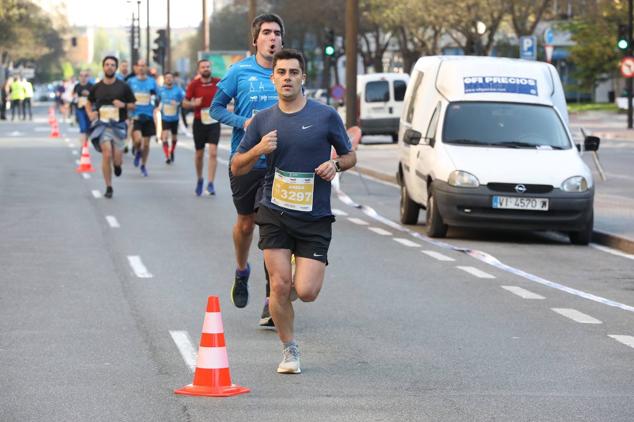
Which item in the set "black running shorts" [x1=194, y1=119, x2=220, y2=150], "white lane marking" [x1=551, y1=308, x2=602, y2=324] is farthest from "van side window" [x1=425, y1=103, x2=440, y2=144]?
"white lane marking" [x1=551, y1=308, x2=602, y2=324]

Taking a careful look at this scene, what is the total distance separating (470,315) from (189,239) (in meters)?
6.03

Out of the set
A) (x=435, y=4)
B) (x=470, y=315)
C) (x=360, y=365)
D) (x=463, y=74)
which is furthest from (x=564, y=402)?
(x=435, y=4)

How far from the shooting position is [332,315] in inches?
437

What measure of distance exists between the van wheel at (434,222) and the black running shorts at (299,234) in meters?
8.46

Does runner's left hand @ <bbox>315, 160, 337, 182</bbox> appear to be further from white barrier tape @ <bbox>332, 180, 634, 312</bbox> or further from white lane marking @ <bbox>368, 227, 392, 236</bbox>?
white lane marking @ <bbox>368, 227, 392, 236</bbox>

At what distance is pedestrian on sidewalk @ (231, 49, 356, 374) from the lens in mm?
8484

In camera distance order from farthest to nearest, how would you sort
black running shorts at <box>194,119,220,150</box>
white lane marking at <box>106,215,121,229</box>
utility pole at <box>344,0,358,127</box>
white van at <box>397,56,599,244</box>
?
utility pole at <box>344,0,358,127</box>, black running shorts at <box>194,119,220,150</box>, white lane marking at <box>106,215,121,229</box>, white van at <box>397,56,599,244</box>

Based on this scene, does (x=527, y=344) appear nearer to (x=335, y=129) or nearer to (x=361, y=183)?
(x=335, y=129)

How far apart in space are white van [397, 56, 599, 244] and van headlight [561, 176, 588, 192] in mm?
10

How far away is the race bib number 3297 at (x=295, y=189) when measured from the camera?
854 cm

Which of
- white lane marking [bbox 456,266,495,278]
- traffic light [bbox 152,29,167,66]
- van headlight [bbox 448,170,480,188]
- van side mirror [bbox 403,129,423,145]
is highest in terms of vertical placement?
traffic light [bbox 152,29,167,66]

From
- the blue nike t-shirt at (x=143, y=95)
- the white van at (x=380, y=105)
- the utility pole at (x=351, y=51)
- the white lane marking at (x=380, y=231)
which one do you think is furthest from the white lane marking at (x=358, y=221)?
the white van at (x=380, y=105)

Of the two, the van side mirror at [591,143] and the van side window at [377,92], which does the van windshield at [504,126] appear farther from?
the van side window at [377,92]

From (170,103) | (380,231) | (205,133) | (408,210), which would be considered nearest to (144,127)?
(170,103)
